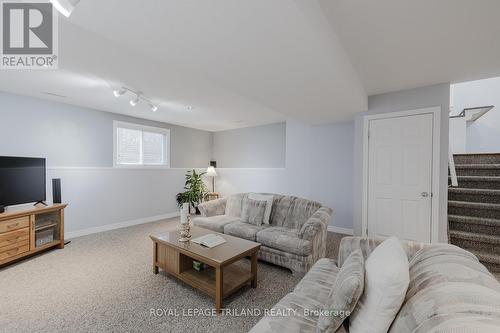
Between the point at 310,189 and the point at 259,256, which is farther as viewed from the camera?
the point at 310,189

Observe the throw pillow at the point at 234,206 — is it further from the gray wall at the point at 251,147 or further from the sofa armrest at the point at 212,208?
the gray wall at the point at 251,147

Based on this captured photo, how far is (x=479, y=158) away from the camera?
3432 millimetres

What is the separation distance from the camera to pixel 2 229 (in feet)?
8.36

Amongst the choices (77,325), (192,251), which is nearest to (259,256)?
(192,251)

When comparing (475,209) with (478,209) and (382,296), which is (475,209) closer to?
(478,209)

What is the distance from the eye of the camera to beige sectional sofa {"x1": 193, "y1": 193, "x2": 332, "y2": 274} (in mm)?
2424

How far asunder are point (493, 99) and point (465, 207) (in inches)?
126

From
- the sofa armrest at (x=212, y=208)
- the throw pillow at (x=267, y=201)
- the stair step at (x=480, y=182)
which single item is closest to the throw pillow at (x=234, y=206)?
the sofa armrest at (x=212, y=208)

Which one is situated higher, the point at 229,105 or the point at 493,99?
the point at 493,99

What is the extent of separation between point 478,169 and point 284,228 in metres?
3.16

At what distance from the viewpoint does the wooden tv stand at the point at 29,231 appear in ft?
8.45

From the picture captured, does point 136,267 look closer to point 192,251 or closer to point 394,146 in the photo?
point 192,251

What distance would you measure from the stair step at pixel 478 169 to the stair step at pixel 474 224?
0.91 meters

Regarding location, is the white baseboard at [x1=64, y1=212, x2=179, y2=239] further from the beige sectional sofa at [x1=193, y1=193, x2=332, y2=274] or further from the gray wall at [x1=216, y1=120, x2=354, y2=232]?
the gray wall at [x1=216, y1=120, x2=354, y2=232]
